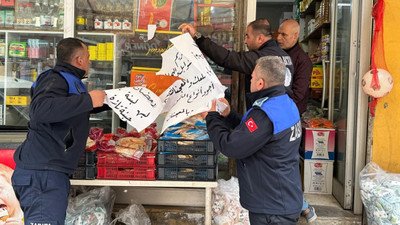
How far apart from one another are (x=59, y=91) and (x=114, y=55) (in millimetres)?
1778

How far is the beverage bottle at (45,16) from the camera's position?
4230mm

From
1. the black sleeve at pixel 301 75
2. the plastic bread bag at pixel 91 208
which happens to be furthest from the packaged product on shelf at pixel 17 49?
the black sleeve at pixel 301 75

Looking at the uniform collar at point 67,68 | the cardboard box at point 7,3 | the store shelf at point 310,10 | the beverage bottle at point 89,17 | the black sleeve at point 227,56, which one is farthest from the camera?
the store shelf at point 310,10

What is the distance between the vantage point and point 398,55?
346cm

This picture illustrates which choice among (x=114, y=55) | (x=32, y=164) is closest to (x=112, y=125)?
(x=114, y=55)

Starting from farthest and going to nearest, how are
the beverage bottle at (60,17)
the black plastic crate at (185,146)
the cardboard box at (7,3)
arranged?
the cardboard box at (7,3)
the beverage bottle at (60,17)
the black plastic crate at (185,146)

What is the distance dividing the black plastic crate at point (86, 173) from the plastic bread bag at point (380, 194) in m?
2.24

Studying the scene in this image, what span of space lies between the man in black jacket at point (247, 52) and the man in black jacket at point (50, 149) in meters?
1.05

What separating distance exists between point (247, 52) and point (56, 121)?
1643 mm

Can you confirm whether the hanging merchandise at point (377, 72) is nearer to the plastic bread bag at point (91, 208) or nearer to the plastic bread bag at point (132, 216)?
the plastic bread bag at point (132, 216)

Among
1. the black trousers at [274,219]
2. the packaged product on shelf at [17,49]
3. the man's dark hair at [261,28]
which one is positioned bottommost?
the black trousers at [274,219]

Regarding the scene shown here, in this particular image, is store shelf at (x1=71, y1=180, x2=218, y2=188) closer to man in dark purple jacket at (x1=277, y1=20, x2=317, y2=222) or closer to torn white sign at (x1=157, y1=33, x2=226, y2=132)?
torn white sign at (x1=157, y1=33, x2=226, y2=132)

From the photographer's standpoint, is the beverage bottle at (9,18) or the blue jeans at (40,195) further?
the beverage bottle at (9,18)

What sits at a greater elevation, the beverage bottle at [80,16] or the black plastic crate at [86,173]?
the beverage bottle at [80,16]
